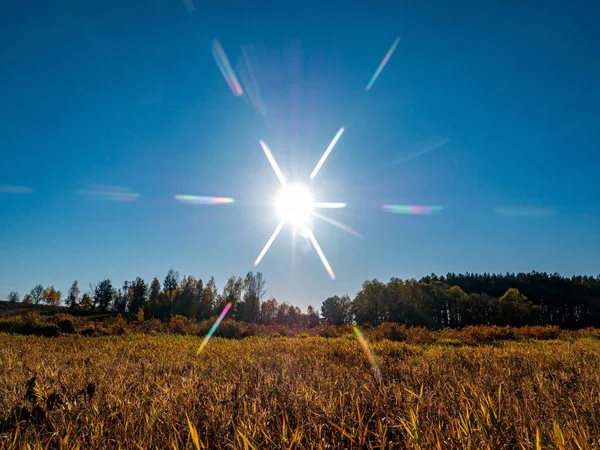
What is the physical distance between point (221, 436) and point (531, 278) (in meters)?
122

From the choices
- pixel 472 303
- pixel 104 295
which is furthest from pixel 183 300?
pixel 472 303

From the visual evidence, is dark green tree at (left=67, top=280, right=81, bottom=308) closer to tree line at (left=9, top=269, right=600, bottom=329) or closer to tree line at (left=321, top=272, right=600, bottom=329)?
tree line at (left=9, top=269, right=600, bottom=329)

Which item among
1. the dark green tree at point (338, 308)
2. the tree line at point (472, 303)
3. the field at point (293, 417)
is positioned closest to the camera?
the field at point (293, 417)

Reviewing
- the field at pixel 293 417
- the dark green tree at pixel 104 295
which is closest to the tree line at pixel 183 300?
the dark green tree at pixel 104 295

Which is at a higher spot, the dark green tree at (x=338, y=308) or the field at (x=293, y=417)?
the field at (x=293, y=417)

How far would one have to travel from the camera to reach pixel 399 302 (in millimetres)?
51906

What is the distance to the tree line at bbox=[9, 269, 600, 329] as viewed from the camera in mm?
52034

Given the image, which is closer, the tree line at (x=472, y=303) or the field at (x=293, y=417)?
the field at (x=293, y=417)

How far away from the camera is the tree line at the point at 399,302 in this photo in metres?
52.0

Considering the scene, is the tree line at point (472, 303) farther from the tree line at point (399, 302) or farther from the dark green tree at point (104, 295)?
the dark green tree at point (104, 295)

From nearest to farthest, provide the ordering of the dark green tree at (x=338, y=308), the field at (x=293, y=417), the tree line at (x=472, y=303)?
the field at (x=293, y=417) < the tree line at (x=472, y=303) < the dark green tree at (x=338, y=308)

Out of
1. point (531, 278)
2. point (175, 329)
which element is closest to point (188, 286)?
point (175, 329)

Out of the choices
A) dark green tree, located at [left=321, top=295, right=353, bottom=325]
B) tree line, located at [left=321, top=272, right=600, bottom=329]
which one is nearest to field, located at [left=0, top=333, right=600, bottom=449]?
tree line, located at [left=321, top=272, right=600, bottom=329]

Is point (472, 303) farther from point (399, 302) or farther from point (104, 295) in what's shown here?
point (104, 295)
